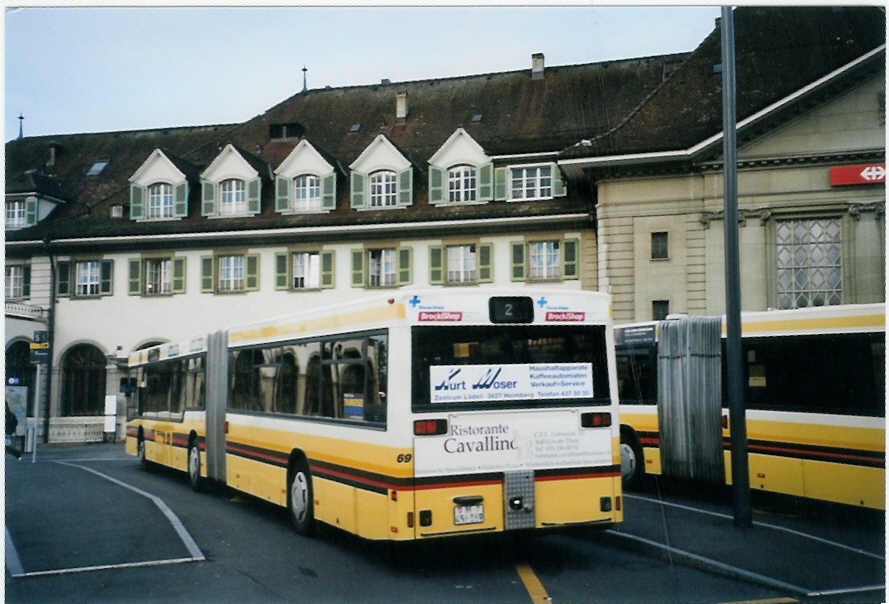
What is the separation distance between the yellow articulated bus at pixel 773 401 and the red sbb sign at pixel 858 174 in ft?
4.97

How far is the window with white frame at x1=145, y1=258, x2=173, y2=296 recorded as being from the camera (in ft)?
53.7

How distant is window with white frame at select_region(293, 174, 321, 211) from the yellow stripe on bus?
6461mm

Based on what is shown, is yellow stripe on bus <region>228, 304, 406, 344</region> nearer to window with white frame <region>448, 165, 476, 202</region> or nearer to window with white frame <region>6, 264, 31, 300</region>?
window with white frame <region>6, 264, 31, 300</region>

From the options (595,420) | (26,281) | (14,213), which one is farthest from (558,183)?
(14,213)

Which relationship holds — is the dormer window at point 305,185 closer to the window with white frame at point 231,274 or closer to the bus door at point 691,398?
the window with white frame at point 231,274

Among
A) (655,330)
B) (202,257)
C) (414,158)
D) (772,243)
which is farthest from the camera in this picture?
(414,158)

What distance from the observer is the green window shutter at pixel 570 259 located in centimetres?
1648

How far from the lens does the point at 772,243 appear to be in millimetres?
15805

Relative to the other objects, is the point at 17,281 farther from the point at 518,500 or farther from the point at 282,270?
the point at 282,270

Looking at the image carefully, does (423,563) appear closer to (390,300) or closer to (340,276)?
(390,300)

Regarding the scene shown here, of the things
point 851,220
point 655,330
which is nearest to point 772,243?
point 655,330

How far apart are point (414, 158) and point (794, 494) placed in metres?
14.4

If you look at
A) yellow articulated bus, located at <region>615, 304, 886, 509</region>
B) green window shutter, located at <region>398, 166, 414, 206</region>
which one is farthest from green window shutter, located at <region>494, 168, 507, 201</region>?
yellow articulated bus, located at <region>615, 304, 886, 509</region>

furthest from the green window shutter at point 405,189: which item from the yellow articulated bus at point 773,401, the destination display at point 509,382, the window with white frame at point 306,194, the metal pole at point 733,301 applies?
the destination display at point 509,382
